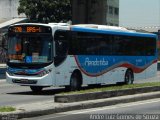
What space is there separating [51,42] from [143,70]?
9.49 metres

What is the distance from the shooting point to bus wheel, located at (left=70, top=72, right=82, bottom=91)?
23172 mm

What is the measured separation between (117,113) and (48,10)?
66102mm

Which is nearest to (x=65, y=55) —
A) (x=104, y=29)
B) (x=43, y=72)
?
(x=43, y=72)

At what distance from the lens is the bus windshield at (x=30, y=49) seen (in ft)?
71.6

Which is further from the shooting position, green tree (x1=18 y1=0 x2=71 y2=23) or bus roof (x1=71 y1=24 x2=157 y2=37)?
green tree (x1=18 y1=0 x2=71 y2=23)

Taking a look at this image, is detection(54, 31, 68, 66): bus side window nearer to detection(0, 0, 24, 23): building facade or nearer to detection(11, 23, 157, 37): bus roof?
detection(11, 23, 157, 37): bus roof

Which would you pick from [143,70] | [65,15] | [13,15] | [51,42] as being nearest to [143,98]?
[51,42]

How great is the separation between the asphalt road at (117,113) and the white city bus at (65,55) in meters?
5.65

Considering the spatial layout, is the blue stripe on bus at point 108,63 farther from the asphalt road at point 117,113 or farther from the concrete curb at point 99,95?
the asphalt road at point 117,113

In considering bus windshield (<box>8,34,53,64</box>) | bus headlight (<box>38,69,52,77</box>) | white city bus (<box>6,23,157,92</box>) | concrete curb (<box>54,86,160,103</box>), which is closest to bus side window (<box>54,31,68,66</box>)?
white city bus (<box>6,23,157,92</box>)

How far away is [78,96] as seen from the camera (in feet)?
53.9

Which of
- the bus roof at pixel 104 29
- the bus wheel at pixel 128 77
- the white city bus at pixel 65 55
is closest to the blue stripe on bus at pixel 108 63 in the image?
the white city bus at pixel 65 55

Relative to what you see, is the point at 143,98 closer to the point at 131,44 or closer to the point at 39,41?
the point at 39,41

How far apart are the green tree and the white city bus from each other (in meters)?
52.4
